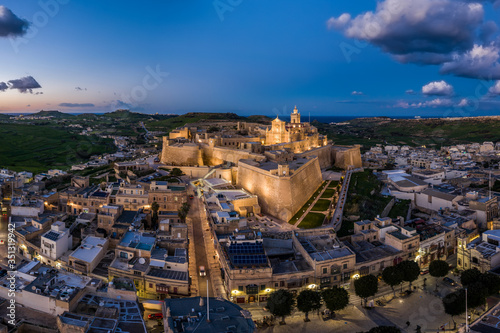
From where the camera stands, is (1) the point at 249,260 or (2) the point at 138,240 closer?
(1) the point at 249,260

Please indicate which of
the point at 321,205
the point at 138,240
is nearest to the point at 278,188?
the point at 321,205

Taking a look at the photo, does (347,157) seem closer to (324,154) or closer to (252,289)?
(324,154)

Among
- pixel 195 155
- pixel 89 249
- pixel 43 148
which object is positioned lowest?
pixel 89 249

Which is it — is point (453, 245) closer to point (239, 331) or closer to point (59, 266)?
point (239, 331)

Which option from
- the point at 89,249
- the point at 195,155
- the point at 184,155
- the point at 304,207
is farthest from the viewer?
the point at 184,155

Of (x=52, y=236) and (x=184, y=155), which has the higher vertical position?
(x=184, y=155)

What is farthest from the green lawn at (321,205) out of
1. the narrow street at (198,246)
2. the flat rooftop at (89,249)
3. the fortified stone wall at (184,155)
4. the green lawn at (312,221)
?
the flat rooftop at (89,249)

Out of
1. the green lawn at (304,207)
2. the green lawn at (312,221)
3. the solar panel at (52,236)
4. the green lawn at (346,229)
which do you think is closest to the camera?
the solar panel at (52,236)

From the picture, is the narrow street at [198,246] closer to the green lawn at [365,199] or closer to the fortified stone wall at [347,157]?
the green lawn at [365,199]
